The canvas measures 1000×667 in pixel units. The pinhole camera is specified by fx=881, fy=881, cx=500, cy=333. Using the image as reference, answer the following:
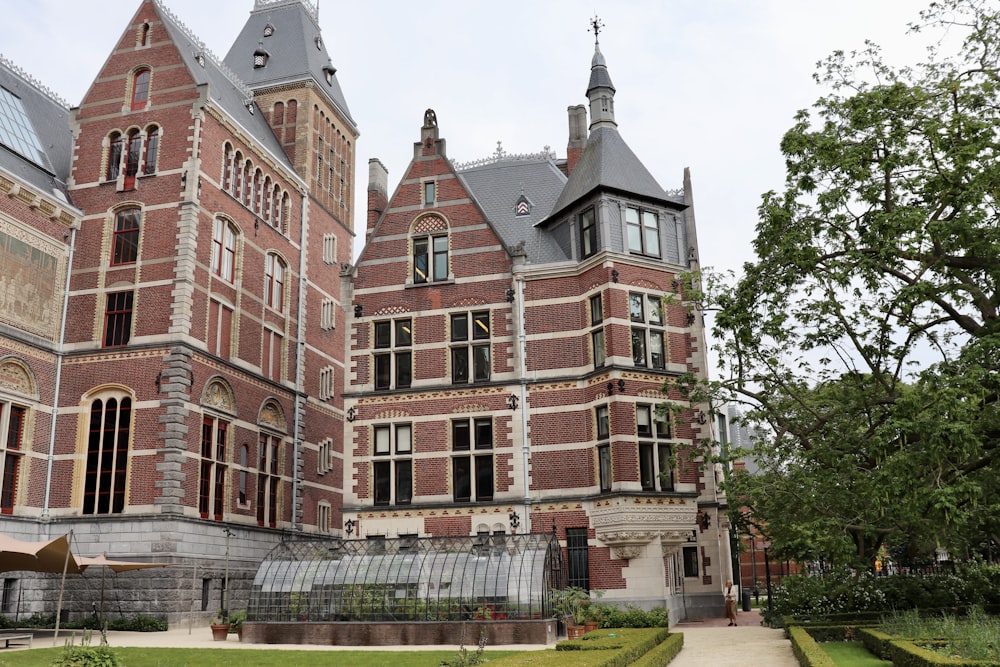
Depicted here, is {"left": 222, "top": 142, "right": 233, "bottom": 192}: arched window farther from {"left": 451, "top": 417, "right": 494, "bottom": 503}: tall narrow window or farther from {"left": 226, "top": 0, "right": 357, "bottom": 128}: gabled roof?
{"left": 451, "top": 417, "right": 494, "bottom": 503}: tall narrow window

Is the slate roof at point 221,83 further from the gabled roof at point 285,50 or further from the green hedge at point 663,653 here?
the green hedge at point 663,653

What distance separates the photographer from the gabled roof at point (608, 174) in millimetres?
30578

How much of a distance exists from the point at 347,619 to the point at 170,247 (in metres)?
15.4

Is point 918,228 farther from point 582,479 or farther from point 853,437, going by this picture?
point 582,479

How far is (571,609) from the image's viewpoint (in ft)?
79.3

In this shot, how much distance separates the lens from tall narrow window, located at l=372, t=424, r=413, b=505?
30.5 m

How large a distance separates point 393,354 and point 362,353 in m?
1.19

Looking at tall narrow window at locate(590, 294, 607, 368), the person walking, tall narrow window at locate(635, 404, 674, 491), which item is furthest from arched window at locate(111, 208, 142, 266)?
the person walking

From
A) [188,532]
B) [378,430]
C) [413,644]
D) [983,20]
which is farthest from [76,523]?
[983,20]

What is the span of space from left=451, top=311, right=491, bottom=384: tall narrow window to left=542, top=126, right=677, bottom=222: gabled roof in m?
4.92

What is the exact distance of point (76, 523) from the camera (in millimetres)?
29578

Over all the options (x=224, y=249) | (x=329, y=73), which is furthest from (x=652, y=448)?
(x=329, y=73)

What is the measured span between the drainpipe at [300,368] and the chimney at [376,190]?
5.97 meters

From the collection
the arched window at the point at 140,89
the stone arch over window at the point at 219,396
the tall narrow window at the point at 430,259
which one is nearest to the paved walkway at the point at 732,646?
the tall narrow window at the point at 430,259
